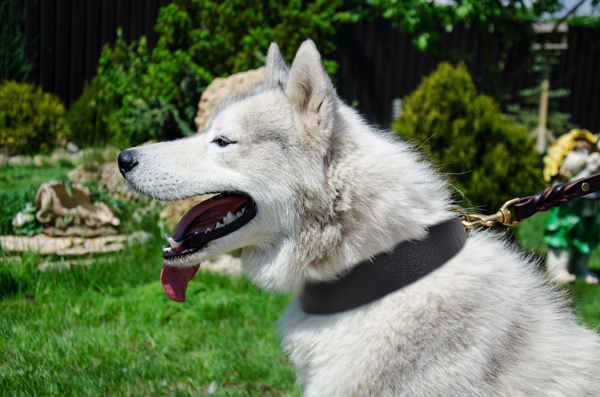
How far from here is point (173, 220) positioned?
492cm

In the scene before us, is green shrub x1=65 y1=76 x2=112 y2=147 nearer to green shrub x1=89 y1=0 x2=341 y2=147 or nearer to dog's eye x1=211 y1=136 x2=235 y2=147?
green shrub x1=89 y1=0 x2=341 y2=147

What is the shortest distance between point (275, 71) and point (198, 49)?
4689 millimetres

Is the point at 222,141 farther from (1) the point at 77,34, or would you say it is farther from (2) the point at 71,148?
(1) the point at 77,34

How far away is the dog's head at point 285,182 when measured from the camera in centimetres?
177

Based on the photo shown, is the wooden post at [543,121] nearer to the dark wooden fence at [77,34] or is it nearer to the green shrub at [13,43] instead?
the dark wooden fence at [77,34]

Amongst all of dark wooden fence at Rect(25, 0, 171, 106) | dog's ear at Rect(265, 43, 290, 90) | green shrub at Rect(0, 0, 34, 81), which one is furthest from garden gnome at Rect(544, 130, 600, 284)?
green shrub at Rect(0, 0, 34, 81)

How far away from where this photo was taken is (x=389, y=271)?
5.63 feet

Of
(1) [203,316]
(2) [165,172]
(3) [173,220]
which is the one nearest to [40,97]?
(3) [173,220]

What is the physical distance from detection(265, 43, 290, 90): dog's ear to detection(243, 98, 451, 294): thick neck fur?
37cm

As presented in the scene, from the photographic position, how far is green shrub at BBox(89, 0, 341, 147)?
20.6 ft

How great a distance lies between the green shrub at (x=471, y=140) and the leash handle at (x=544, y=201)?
2.68 metres

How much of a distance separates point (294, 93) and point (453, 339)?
1.05 meters

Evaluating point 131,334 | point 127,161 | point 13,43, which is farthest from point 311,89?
point 13,43

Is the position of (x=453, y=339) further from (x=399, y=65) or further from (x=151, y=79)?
(x=399, y=65)
